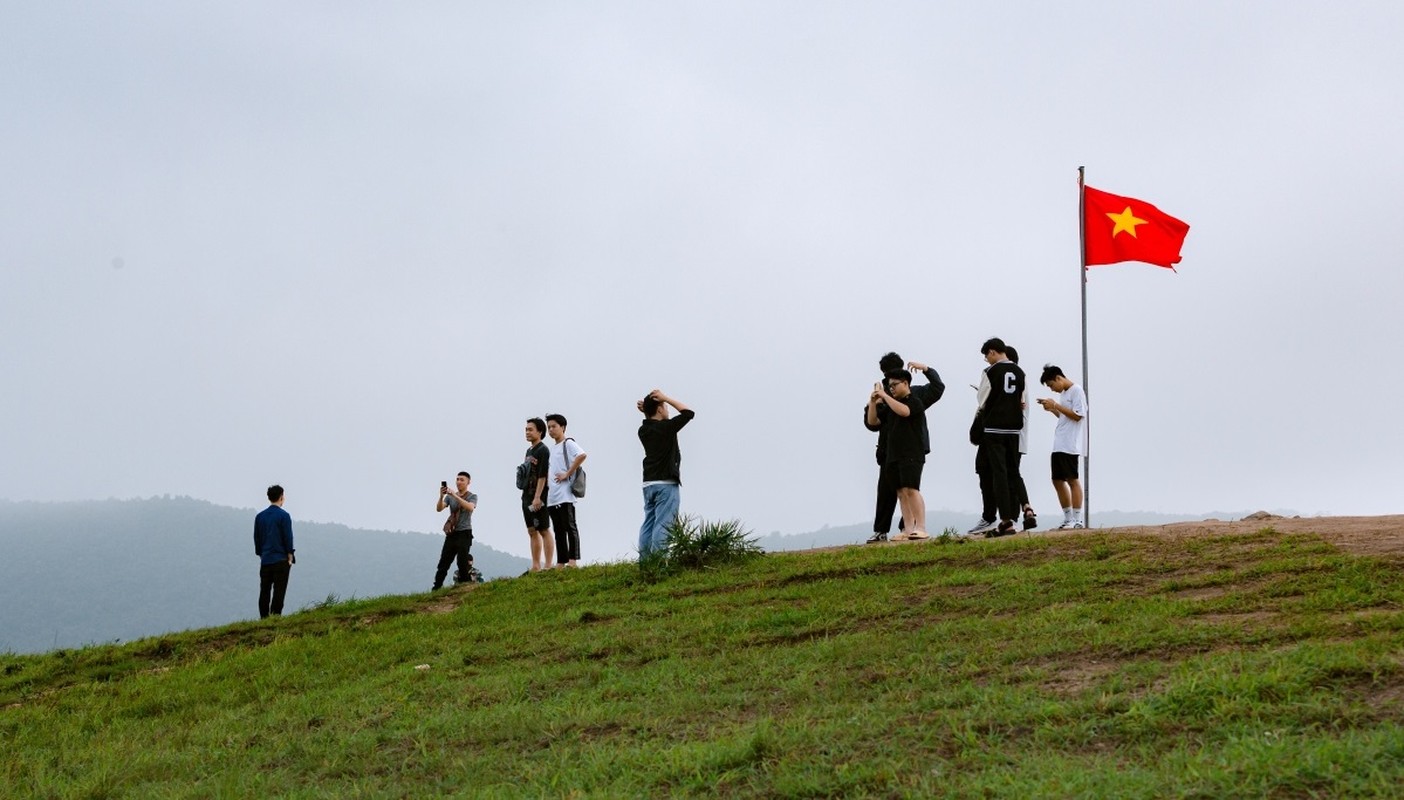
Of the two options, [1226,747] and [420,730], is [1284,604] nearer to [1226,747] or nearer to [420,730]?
[1226,747]

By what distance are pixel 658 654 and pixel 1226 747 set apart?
4.54 metres

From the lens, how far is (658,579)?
12.7 metres

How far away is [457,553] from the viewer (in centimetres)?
1648

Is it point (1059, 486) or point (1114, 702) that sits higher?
point (1059, 486)

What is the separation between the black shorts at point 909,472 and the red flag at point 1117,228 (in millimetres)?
4877

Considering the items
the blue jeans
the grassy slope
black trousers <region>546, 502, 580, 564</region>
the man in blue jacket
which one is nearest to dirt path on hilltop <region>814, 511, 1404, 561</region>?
the grassy slope

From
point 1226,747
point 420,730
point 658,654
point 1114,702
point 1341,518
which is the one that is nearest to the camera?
point 1226,747

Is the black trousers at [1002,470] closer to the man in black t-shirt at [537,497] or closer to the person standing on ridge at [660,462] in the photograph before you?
the person standing on ridge at [660,462]

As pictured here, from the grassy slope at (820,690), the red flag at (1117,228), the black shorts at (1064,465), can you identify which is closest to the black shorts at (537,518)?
the grassy slope at (820,690)

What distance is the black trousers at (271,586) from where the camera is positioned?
1503 cm

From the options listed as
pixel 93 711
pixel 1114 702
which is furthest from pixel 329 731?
pixel 1114 702

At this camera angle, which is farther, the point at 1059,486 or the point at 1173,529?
the point at 1059,486

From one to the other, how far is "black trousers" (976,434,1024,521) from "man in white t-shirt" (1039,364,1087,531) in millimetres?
427

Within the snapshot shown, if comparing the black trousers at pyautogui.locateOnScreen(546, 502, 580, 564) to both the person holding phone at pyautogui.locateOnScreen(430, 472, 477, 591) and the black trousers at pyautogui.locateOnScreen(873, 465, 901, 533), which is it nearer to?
the person holding phone at pyautogui.locateOnScreen(430, 472, 477, 591)
